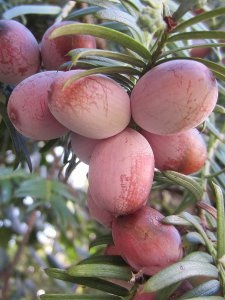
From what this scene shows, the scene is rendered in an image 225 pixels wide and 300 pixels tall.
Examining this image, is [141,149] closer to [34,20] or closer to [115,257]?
[115,257]

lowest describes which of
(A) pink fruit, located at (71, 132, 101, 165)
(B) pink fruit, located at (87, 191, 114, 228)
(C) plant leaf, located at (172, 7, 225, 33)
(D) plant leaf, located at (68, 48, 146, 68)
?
(B) pink fruit, located at (87, 191, 114, 228)

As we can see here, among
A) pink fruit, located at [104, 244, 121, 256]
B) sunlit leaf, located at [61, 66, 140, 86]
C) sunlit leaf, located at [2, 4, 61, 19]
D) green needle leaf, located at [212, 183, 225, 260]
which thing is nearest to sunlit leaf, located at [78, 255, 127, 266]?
pink fruit, located at [104, 244, 121, 256]

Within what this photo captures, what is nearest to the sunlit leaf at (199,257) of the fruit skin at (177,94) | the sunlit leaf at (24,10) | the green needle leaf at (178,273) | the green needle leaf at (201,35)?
the green needle leaf at (178,273)

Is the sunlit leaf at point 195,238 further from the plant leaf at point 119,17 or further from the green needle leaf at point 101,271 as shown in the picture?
the plant leaf at point 119,17

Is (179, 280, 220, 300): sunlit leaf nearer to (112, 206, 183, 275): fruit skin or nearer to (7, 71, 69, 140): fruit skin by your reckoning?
(112, 206, 183, 275): fruit skin

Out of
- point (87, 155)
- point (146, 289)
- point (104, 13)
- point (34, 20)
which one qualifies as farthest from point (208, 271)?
point (34, 20)

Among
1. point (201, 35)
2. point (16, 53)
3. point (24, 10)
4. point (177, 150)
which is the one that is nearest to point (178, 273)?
point (177, 150)
